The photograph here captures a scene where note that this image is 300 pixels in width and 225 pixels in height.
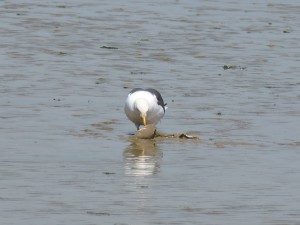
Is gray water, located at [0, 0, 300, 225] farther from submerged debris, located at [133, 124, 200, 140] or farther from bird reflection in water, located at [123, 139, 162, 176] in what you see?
submerged debris, located at [133, 124, 200, 140]

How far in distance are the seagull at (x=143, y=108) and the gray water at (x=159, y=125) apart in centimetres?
30

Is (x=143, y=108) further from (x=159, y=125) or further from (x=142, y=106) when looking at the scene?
(x=159, y=125)

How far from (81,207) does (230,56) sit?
14162 millimetres

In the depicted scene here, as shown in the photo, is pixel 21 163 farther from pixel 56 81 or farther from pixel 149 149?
pixel 56 81

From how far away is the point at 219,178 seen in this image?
1476 centimetres

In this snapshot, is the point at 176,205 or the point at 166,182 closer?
the point at 176,205

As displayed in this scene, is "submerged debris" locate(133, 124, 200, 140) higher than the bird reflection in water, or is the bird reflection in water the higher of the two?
"submerged debris" locate(133, 124, 200, 140)

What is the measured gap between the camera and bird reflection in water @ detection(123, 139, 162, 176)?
15141 millimetres

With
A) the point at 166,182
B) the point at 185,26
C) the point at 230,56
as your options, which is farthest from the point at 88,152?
the point at 185,26

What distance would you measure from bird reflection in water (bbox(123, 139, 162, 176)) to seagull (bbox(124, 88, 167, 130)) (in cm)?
41

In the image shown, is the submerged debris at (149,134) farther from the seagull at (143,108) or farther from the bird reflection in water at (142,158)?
the seagull at (143,108)

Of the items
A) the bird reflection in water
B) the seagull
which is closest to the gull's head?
the seagull

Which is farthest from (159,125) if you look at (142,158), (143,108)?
(142,158)

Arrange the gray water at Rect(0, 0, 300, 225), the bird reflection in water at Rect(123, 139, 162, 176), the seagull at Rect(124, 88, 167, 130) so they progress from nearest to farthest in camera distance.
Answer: the gray water at Rect(0, 0, 300, 225) < the bird reflection in water at Rect(123, 139, 162, 176) < the seagull at Rect(124, 88, 167, 130)
